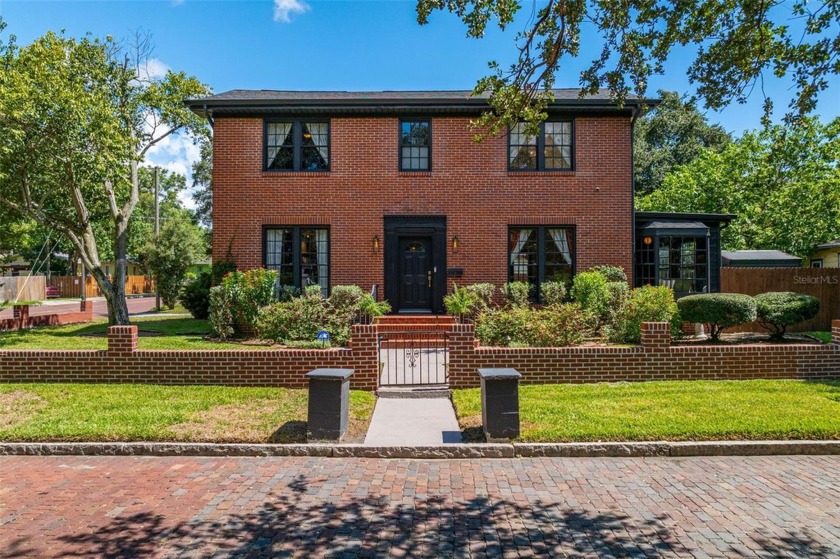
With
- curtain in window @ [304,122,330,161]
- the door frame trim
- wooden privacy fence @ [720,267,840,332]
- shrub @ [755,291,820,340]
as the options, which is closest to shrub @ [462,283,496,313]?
the door frame trim

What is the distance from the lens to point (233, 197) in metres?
14.5

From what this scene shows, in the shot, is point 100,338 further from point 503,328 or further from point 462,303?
point 503,328

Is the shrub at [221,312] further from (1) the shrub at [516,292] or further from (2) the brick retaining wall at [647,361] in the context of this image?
(1) the shrub at [516,292]

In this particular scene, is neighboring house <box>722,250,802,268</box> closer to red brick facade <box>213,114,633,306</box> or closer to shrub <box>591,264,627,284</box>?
red brick facade <box>213,114,633,306</box>

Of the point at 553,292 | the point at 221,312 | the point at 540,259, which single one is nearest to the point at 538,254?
the point at 540,259

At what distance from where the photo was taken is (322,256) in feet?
48.1

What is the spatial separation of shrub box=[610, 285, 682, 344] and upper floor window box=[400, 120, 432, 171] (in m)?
6.73

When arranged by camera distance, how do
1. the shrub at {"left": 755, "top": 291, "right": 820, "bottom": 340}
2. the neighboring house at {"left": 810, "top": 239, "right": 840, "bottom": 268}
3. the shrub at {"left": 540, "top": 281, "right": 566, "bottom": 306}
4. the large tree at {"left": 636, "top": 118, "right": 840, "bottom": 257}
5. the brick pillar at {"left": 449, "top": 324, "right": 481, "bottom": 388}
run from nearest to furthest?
the brick pillar at {"left": 449, "top": 324, "right": 481, "bottom": 388}, the shrub at {"left": 755, "top": 291, "right": 820, "bottom": 340}, the shrub at {"left": 540, "top": 281, "right": 566, "bottom": 306}, the large tree at {"left": 636, "top": 118, "right": 840, "bottom": 257}, the neighboring house at {"left": 810, "top": 239, "right": 840, "bottom": 268}

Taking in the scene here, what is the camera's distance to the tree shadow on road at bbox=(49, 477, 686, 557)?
3.94 m

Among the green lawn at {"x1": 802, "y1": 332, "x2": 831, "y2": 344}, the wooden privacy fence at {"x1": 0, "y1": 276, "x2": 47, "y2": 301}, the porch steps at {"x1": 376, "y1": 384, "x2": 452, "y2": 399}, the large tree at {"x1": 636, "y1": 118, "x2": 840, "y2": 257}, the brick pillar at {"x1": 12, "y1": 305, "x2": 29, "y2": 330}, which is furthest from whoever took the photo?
the wooden privacy fence at {"x1": 0, "y1": 276, "x2": 47, "y2": 301}

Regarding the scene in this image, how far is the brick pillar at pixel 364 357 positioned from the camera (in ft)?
28.0

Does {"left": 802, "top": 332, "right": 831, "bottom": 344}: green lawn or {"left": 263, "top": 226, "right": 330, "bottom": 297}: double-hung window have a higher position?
{"left": 263, "top": 226, "right": 330, "bottom": 297}: double-hung window

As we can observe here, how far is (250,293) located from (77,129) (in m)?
6.13

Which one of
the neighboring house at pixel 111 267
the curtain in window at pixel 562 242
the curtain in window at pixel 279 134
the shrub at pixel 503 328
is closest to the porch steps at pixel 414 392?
the shrub at pixel 503 328
